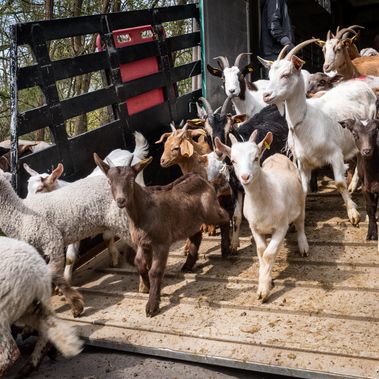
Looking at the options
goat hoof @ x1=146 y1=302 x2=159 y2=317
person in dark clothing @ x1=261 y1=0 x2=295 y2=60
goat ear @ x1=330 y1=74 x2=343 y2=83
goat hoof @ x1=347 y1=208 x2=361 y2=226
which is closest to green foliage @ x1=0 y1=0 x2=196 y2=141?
person in dark clothing @ x1=261 y1=0 x2=295 y2=60

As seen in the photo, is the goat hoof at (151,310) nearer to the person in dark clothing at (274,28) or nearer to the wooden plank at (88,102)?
the wooden plank at (88,102)

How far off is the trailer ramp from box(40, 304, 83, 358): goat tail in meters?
0.43

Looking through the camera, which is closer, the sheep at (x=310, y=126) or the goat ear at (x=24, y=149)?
the sheep at (x=310, y=126)

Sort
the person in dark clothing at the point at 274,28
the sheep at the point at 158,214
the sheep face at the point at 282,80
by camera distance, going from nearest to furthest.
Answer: the sheep at the point at 158,214
the sheep face at the point at 282,80
the person in dark clothing at the point at 274,28

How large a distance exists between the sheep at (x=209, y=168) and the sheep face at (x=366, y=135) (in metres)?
1.45

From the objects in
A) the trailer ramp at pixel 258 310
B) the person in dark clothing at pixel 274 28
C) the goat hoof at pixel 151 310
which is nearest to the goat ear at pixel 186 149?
the trailer ramp at pixel 258 310

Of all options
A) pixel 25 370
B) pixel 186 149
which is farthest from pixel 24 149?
pixel 25 370

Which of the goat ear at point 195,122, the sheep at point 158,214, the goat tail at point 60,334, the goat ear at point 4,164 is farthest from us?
the goat ear at point 4,164

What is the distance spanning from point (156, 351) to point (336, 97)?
3.96 meters

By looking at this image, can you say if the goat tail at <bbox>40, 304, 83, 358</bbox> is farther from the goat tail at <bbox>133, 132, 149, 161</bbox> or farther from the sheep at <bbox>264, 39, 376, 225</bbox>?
the sheep at <bbox>264, 39, 376, 225</bbox>

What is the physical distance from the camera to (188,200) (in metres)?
5.52

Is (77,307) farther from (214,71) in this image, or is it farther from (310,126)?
(214,71)

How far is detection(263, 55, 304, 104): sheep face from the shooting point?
5.83 meters

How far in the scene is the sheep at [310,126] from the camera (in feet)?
19.3
